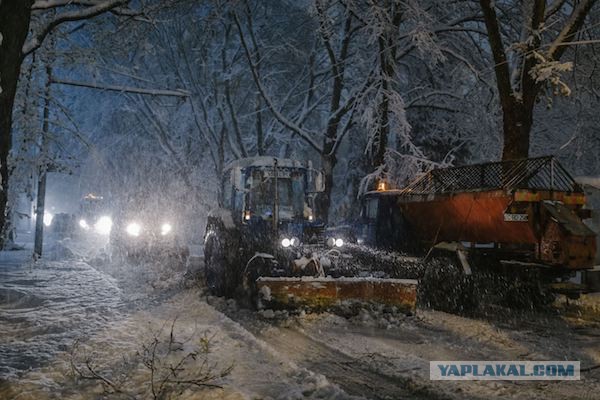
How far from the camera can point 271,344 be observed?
667 cm

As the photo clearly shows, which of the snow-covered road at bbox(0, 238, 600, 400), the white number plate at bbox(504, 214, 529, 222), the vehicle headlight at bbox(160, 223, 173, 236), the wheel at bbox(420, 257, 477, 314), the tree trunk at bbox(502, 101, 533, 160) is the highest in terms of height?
the tree trunk at bbox(502, 101, 533, 160)

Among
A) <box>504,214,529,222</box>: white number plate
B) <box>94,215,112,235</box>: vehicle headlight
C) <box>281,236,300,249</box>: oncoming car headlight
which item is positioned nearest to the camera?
<box>504,214,529,222</box>: white number plate

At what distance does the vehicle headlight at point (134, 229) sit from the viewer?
56.8 feet

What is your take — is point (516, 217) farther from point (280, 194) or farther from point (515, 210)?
point (280, 194)

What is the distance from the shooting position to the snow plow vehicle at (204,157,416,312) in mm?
8352

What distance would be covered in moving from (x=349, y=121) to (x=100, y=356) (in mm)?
14647

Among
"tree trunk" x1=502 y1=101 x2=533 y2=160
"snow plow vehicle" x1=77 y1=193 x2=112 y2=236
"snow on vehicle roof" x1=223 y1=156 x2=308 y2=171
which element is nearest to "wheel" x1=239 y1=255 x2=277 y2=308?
"snow on vehicle roof" x1=223 y1=156 x2=308 y2=171

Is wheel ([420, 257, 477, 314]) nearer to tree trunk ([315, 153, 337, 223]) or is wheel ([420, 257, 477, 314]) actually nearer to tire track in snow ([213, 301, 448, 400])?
tire track in snow ([213, 301, 448, 400])

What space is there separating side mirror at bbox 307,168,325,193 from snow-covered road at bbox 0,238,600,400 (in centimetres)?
315

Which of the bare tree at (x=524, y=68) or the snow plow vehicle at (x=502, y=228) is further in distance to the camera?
the bare tree at (x=524, y=68)

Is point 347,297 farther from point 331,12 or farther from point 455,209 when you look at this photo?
point 331,12

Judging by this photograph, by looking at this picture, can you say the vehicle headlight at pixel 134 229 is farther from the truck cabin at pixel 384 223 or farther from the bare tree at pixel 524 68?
the bare tree at pixel 524 68

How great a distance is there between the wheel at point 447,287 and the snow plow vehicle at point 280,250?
5.27ft

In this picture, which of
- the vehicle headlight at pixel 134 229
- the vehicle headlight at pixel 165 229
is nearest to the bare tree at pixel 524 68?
the vehicle headlight at pixel 165 229
